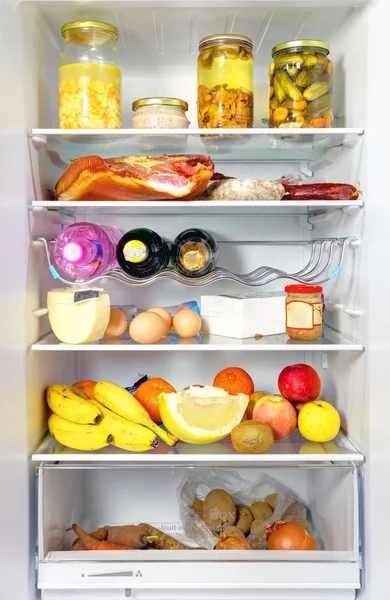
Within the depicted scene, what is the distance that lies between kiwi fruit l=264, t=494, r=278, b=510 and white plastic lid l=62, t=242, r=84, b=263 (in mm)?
796

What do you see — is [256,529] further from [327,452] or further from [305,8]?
[305,8]

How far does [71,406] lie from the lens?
1632 mm

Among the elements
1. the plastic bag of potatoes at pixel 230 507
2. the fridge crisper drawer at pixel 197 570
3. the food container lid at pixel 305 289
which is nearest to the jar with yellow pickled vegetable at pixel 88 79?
the food container lid at pixel 305 289

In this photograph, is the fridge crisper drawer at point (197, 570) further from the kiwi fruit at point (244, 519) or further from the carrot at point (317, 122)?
the carrot at point (317, 122)

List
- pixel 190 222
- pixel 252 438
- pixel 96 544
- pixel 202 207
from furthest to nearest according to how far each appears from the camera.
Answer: pixel 190 222
pixel 202 207
pixel 96 544
pixel 252 438

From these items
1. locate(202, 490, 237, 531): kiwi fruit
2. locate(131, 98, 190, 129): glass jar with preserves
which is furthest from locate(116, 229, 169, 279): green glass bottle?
locate(202, 490, 237, 531): kiwi fruit

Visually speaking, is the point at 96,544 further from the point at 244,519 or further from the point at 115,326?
the point at 115,326

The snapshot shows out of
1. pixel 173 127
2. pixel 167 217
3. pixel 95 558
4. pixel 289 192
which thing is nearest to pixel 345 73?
pixel 289 192

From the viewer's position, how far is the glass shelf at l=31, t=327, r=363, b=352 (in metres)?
1.55

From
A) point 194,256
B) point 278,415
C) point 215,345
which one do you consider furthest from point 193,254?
point 278,415

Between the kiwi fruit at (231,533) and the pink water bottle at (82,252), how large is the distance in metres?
0.70

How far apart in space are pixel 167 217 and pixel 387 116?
0.81 meters

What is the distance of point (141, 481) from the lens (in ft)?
6.72

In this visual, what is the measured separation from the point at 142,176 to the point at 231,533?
34.7 inches
